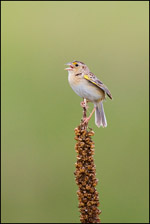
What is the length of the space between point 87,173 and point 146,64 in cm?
830

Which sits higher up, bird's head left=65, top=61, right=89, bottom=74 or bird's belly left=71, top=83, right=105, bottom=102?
bird's head left=65, top=61, right=89, bottom=74

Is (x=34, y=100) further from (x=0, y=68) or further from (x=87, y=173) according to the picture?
(x=87, y=173)

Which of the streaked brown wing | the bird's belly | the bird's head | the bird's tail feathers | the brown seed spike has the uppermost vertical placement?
the bird's head

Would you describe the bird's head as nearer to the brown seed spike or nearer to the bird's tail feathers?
the bird's tail feathers

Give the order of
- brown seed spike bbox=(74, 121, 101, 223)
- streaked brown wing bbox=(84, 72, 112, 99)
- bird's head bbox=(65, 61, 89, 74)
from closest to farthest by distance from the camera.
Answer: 1. brown seed spike bbox=(74, 121, 101, 223)
2. streaked brown wing bbox=(84, 72, 112, 99)
3. bird's head bbox=(65, 61, 89, 74)

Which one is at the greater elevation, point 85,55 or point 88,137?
point 85,55

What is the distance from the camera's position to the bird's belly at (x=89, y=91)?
5562mm

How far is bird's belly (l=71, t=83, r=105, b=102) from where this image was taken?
5.56 meters

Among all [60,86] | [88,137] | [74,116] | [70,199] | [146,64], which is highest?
[146,64]

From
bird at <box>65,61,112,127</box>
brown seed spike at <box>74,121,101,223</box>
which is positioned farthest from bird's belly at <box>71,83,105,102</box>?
brown seed spike at <box>74,121,101,223</box>

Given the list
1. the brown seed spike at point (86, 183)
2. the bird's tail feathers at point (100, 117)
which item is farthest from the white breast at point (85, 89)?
the brown seed spike at point (86, 183)

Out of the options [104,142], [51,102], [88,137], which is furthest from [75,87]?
[51,102]

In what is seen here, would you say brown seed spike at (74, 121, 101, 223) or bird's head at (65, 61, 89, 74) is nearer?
brown seed spike at (74, 121, 101, 223)

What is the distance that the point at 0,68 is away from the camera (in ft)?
36.8
